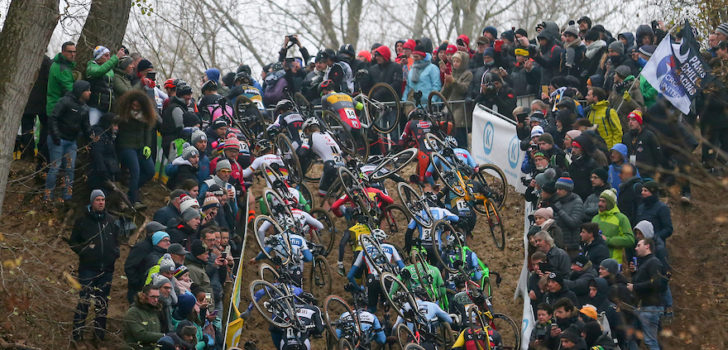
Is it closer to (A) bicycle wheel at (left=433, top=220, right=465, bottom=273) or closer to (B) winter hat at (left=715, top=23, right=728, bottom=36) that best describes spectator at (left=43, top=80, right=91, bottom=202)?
(A) bicycle wheel at (left=433, top=220, right=465, bottom=273)

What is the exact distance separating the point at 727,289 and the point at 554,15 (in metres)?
25.1

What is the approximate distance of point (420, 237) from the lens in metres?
17.7

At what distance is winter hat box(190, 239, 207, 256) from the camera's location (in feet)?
47.0

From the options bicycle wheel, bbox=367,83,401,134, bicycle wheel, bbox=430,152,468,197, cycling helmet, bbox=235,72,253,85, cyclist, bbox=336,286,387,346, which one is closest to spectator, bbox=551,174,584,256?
bicycle wheel, bbox=430,152,468,197

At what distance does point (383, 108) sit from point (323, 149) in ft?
7.78

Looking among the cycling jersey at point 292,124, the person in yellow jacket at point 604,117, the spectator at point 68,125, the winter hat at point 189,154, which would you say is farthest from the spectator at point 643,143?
the spectator at point 68,125

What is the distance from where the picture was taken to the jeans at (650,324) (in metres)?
15.3

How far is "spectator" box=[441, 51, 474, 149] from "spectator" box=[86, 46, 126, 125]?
715cm

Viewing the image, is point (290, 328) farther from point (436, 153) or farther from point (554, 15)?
point (554, 15)

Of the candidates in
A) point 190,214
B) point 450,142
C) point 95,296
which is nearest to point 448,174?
point 450,142

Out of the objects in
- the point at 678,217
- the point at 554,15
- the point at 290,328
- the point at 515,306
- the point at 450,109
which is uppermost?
the point at 554,15

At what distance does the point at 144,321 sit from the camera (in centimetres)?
1281

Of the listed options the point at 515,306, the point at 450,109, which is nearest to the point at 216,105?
the point at 450,109

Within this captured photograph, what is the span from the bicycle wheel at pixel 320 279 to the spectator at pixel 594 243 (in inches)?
159
